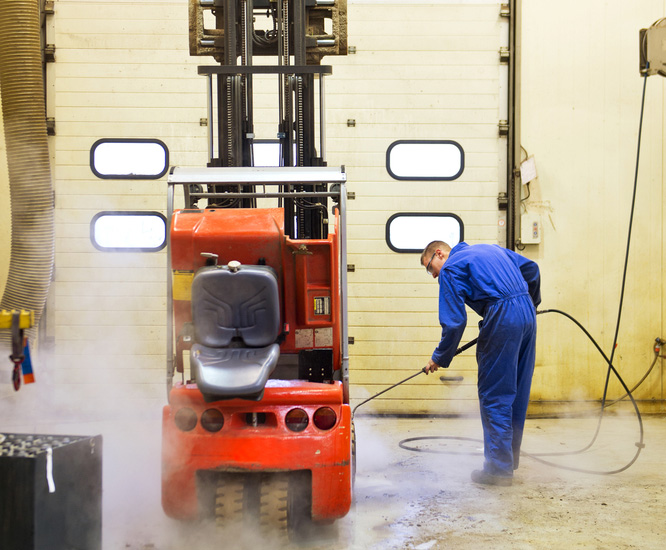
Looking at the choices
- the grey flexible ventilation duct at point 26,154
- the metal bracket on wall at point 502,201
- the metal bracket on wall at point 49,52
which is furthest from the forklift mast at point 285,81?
the metal bracket on wall at point 502,201

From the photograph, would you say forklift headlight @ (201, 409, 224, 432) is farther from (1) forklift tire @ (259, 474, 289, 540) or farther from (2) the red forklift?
(1) forklift tire @ (259, 474, 289, 540)

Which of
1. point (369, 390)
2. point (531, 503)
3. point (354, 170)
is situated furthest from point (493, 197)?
point (531, 503)

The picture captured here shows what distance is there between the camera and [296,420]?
3346 millimetres

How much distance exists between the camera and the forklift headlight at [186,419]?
10.9 ft

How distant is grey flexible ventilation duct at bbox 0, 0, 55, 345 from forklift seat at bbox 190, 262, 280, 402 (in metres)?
2.36

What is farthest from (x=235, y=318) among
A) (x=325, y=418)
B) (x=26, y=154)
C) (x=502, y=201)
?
(x=502, y=201)

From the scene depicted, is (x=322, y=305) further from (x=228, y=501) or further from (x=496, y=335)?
(x=496, y=335)

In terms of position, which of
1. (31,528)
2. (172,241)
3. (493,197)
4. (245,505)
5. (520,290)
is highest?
(493,197)

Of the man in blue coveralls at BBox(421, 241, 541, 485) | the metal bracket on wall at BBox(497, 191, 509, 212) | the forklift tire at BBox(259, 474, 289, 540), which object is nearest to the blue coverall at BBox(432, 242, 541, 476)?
the man in blue coveralls at BBox(421, 241, 541, 485)

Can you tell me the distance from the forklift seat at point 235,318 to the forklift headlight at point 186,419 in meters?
0.20

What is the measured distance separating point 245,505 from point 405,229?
3895mm

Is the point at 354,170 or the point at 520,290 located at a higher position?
the point at 354,170

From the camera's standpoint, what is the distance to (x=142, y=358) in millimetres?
6523

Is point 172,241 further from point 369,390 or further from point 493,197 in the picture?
point 493,197
